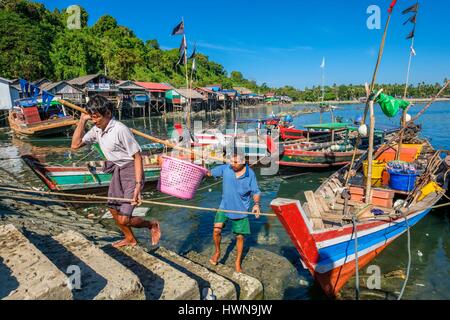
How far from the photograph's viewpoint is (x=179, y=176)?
512 cm

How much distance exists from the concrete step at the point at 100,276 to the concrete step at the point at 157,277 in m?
0.33

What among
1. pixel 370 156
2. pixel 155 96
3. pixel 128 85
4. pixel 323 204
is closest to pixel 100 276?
pixel 323 204

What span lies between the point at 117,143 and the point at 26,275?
1780mm

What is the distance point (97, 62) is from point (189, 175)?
217 feet

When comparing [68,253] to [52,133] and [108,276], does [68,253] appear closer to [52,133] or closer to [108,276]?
[108,276]

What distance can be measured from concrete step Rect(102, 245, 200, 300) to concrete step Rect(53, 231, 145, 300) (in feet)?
1.08

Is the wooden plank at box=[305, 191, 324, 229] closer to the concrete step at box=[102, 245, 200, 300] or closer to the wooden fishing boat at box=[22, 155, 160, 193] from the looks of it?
the concrete step at box=[102, 245, 200, 300]

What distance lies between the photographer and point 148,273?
385cm

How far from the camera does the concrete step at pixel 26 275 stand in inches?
103

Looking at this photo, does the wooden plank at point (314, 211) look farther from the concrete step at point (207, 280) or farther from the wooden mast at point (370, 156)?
the concrete step at point (207, 280)

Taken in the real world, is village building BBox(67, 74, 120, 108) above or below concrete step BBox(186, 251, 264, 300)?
above

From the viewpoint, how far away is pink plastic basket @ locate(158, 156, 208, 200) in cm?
508

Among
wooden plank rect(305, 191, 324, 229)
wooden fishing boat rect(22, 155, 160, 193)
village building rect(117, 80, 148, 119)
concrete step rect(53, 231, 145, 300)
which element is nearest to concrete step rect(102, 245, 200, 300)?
concrete step rect(53, 231, 145, 300)
